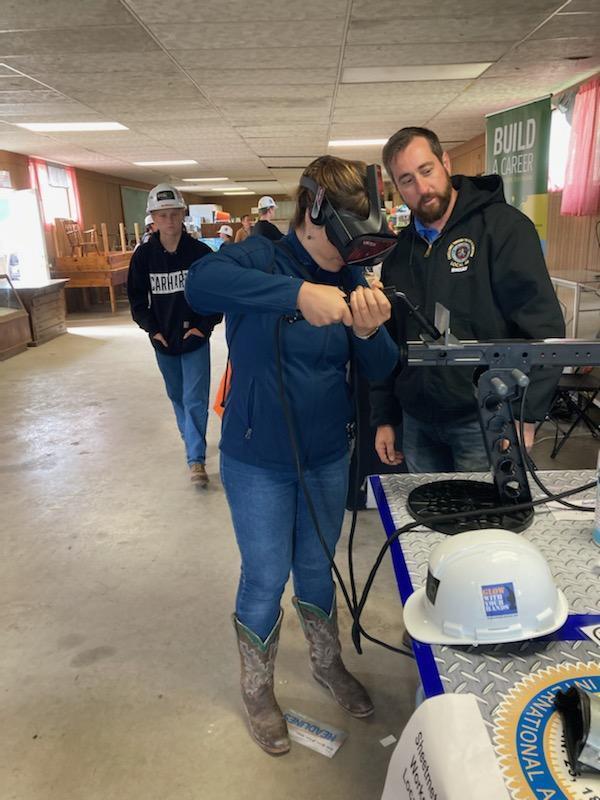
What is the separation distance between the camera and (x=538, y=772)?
0.68 m

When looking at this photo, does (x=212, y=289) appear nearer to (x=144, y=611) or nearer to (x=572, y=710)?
(x=572, y=710)

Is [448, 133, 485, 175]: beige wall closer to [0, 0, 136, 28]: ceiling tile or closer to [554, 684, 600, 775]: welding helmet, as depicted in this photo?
[0, 0, 136, 28]: ceiling tile

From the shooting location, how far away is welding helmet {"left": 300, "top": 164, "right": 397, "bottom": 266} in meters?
1.11

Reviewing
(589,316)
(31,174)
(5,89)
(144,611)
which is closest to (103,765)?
(144,611)

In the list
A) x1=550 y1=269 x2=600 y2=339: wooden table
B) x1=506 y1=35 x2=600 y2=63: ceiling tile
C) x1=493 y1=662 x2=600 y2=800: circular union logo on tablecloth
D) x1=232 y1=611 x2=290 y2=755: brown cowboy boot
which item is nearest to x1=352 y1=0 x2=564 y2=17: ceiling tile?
x1=506 y1=35 x2=600 y2=63: ceiling tile

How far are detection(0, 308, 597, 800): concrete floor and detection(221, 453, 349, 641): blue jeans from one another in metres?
0.40

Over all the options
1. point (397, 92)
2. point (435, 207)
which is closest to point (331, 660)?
point (435, 207)

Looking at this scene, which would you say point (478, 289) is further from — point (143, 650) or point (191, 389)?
point (191, 389)

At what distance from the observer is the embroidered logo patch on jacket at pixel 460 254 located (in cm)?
158

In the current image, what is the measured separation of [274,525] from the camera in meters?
1.44

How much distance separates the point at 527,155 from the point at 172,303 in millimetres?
3711

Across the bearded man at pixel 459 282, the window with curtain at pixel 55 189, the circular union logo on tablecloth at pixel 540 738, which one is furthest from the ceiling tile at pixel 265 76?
the window with curtain at pixel 55 189

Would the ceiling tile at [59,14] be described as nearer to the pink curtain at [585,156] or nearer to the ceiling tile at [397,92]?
the ceiling tile at [397,92]

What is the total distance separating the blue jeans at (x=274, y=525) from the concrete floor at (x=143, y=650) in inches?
15.9
